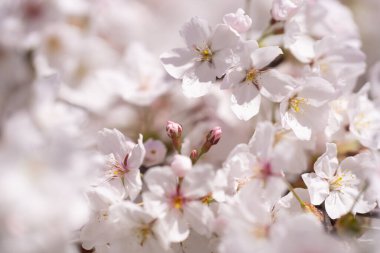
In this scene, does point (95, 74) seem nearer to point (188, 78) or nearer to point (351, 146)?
point (188, 78)

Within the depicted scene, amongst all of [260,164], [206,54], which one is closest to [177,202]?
[260,164]

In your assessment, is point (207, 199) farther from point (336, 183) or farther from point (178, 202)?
point (336, 183)

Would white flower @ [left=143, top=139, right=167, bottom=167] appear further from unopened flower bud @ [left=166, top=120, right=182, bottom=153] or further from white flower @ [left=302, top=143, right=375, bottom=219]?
white flower @ [left=302, top=143, right=375, bottom=219]

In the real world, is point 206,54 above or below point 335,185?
above

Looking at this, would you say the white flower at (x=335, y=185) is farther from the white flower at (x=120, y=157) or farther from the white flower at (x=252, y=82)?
the white flower at (x=120, y=157)

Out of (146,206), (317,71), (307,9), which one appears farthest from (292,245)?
(307,9)

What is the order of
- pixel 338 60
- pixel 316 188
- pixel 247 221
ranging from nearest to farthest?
pixel 247 221, pixel 316 188, pixel 338 60
